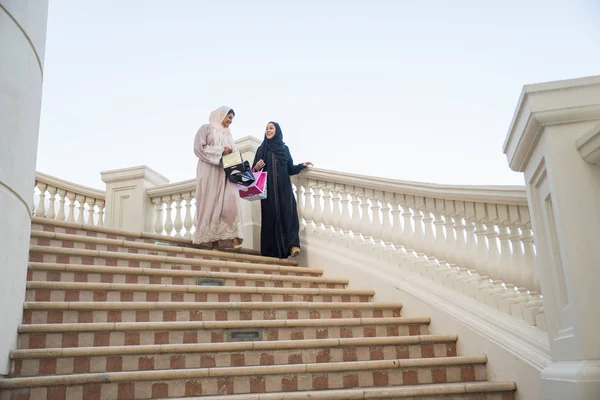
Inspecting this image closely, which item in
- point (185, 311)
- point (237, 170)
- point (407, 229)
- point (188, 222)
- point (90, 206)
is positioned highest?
point (90, 206)

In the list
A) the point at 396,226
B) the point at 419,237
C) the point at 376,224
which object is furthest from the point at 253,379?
the point at 376,224

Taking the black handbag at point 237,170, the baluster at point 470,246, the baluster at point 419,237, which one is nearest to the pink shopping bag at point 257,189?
the black handbag at point 237,170

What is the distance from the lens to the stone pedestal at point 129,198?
805 centimetres

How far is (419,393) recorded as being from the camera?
138 inches

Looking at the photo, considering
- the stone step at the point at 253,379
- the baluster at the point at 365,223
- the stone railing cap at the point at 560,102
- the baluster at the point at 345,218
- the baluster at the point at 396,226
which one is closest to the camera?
the stone railing cap at the point at 560,102

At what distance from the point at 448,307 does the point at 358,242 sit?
1.78 m

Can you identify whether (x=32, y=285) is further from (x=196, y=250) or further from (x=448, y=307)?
(x=448, y=307)

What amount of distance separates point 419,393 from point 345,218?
3224mm

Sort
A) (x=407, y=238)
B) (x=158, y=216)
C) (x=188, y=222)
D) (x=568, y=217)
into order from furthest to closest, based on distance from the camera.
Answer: (x=158, y=216), (x=188, y=222), (x=407, y=238), (x=568, y=217)

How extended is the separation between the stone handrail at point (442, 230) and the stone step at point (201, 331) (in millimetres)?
589

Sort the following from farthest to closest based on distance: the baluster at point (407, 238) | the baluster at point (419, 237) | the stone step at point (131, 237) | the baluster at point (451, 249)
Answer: the stone step at point (131, 237) → the baluster at point (407, 238) → the baluster at point (419, 237) → the baluster at point (451, 249)

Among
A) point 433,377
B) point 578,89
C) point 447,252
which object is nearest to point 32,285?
point 433,377

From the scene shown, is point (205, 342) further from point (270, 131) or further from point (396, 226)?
point (270, 131)

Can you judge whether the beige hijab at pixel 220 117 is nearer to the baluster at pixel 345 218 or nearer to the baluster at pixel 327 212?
the baluster at pixel 327 212
